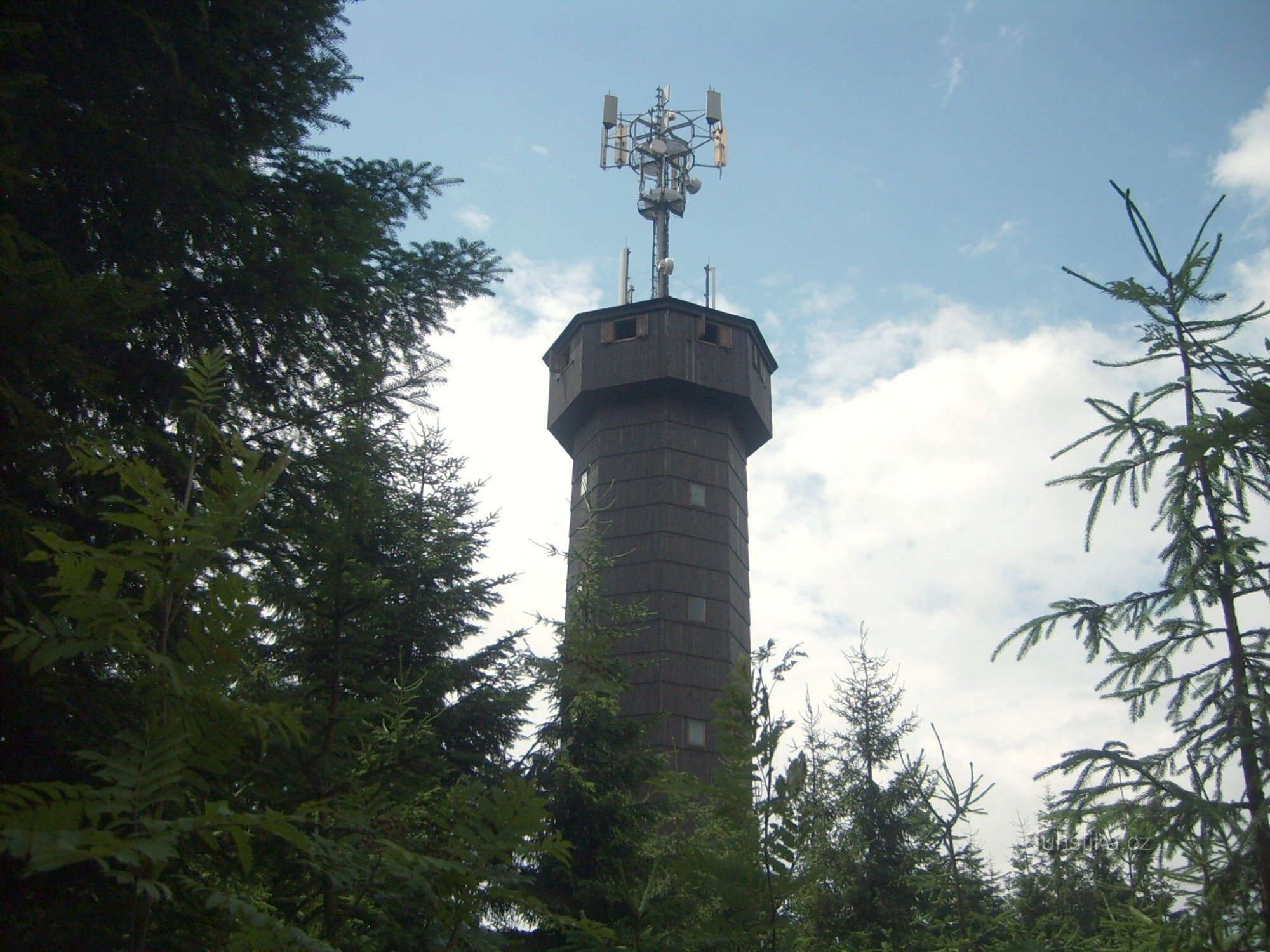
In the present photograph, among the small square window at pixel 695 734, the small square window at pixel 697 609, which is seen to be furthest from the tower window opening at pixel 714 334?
the small square window at pixel 695 734

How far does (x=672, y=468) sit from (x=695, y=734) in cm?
680

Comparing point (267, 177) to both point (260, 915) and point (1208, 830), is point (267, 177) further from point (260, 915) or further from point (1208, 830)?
point (1208, 830)

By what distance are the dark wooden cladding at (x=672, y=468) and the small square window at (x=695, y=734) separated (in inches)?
2.8

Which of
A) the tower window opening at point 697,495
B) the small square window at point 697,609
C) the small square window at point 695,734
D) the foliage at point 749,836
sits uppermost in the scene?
the tower window opening at point 697,495

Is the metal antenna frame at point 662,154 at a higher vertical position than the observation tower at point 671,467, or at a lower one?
higher

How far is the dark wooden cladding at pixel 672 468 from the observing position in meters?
24.6

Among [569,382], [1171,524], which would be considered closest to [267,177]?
[1171,524]

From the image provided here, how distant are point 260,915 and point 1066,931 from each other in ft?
15.1

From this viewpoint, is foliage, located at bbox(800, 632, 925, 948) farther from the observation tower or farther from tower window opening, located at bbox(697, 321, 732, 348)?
tower window opening, located at bbox(697, 321, 732, 348)

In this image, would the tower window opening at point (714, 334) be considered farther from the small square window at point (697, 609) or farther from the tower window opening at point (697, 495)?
the small square window at point (697, 609)

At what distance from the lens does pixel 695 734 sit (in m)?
24.0

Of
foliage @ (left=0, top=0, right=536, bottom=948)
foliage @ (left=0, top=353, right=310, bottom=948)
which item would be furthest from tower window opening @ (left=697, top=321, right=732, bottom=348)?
foliage @ (left=0, top=353, right=310, bottom=948)

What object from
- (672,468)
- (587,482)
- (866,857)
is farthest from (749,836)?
(587,482)

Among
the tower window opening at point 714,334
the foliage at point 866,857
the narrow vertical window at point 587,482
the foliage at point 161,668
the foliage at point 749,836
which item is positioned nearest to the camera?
the foliage at point 161,668
